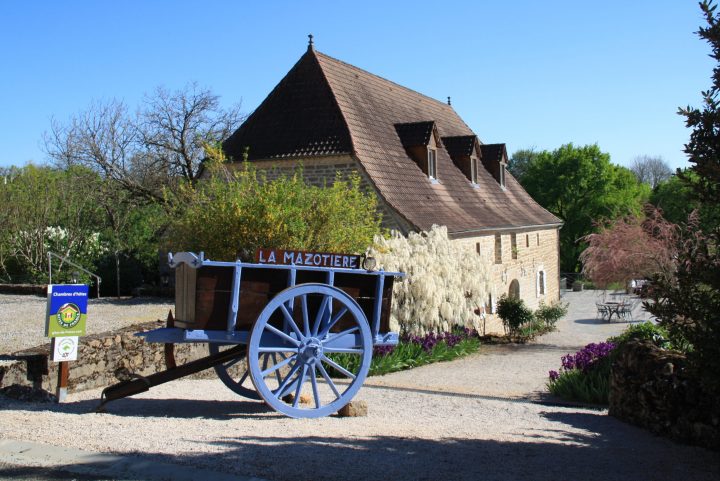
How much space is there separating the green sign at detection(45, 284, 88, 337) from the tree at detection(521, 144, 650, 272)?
43.9 meters

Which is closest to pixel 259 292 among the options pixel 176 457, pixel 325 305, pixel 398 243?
pixel 325 305

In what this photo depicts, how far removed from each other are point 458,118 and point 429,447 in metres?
28.1

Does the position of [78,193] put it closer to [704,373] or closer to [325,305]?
[325,305]

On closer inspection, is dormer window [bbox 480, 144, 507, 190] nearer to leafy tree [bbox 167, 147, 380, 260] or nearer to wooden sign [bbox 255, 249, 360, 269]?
leafy tree [bbox 167, 147, 380, 260]

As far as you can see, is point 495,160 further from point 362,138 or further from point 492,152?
point 362,138

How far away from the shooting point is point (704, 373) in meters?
5.70

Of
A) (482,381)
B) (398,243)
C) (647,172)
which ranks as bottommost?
(482,381)

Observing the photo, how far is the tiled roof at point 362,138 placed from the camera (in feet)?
68.0

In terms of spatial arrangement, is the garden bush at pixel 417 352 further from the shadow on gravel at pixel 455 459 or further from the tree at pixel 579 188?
the tree at pixel 579 188

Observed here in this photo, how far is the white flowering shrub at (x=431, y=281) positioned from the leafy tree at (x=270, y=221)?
1.05m

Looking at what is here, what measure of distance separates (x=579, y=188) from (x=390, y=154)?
31102 mm

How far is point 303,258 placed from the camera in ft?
25.3

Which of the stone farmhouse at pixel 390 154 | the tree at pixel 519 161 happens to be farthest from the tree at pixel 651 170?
the stone farmhouse at pixel 390 154

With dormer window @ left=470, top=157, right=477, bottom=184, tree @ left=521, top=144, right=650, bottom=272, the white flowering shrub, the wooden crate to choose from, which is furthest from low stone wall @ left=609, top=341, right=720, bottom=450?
tree @ left=521, top=144, right=650, bottom=272
